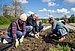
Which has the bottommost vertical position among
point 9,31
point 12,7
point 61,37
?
point 12,7

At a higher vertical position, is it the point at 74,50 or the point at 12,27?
the point at 12,27

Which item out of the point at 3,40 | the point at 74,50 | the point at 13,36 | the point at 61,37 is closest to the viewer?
the point at 74,50

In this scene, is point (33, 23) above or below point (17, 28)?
below

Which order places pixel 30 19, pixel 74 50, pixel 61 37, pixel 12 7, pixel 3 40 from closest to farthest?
pixel 74 50, pixel 3 40, pixel 61 37, pixel 30 19, pixel 12 7

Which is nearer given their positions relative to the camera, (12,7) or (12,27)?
(12,27)

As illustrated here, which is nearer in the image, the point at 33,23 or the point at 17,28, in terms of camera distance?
the point at 17,28

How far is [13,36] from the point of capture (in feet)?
23.7

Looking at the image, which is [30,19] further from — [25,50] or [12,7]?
[12,7]

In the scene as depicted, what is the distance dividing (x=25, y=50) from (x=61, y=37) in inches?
97.8

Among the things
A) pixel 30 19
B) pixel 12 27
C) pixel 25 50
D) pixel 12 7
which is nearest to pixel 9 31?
pixel 12 27

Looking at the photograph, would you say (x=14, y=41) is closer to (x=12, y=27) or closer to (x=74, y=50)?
(x=12, y=27)

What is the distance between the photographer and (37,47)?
737 cm

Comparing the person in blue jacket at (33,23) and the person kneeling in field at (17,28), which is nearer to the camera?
the person kneeling in field at (17,28)

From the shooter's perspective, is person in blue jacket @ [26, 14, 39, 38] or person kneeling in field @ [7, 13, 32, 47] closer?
person kneeling in field @ [7, 13, 32, 47]
